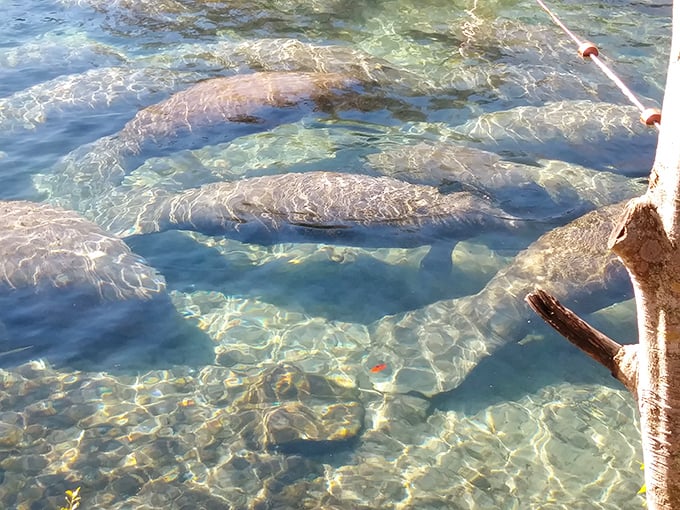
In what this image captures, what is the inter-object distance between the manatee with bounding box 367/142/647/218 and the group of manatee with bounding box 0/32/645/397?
2 cm

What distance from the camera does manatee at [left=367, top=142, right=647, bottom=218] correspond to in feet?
23.6

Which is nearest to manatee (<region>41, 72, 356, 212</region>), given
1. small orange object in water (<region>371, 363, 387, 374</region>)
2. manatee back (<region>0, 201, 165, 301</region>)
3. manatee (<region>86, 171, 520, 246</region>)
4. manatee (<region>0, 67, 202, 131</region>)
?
manatee (<region>0, 67, 202, 131</region>)

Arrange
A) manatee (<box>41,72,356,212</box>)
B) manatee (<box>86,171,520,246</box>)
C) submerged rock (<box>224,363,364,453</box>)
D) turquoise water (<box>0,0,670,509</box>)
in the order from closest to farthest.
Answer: turquoise water (<box>0,0,670,509</box>) < submerged rock (<box>224,363,364,453</box>) < manatee (<box>86,171,520,246</box>) < manatee (<box>41,72,356,212</box>)

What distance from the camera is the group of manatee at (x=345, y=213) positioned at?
5.88 meters

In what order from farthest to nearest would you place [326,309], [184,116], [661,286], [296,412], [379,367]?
[184,116] → [326,309] → [379,367] → [296,412] → [661,286]

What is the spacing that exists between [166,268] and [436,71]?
5551 millimetres

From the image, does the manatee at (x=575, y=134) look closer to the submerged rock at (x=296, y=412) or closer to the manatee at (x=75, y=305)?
the submerged rock at (x=296, y=412)

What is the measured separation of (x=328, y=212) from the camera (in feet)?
22.1

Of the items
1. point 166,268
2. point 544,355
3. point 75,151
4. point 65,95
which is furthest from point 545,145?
point 65,95

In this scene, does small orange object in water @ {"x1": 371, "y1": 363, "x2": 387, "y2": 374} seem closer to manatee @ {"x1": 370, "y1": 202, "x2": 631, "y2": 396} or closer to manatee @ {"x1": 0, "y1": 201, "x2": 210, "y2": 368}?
manatee @ {"x1": 370, "y1": 202, "x2": 631, "y2": 396}

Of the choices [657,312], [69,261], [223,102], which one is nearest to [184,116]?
[223,102]

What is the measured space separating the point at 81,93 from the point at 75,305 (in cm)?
480

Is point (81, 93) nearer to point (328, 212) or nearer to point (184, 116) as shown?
point (184, 116)

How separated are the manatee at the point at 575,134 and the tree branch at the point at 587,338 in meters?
6.10
